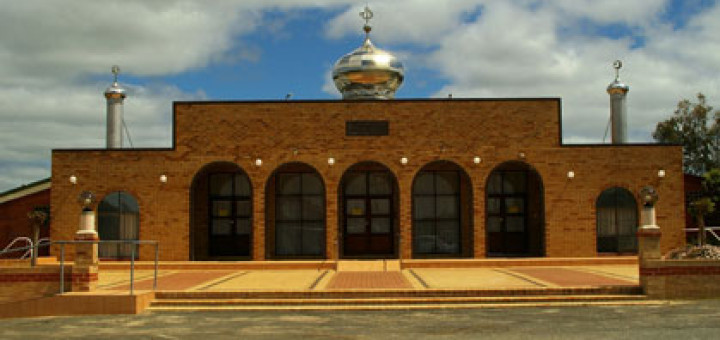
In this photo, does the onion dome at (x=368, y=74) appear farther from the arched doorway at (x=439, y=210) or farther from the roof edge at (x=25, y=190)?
the roof edge at (x=25, y=190)

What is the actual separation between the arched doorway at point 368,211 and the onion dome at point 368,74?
3.05 metres

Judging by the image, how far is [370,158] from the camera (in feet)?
75.5

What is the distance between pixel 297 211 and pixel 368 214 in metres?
2.25

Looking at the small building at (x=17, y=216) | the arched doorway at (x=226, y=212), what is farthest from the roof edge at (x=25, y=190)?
the arched doorway at (x=226, y=212)

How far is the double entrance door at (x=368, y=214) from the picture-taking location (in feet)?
80.9

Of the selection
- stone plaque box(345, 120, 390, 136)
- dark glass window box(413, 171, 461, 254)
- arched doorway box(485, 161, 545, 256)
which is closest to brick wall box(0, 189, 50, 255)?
stone plaque box(345, 120, 390, 136)

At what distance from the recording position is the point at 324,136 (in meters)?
23.1

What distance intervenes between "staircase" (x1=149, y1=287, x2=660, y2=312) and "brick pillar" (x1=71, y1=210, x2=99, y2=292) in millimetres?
1195

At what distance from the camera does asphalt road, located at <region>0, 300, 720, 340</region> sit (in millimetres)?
11070

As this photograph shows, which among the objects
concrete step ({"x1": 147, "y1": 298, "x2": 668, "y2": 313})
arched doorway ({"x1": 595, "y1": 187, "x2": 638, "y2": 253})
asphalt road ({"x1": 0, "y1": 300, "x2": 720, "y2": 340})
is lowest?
asphalt road ({"x1": 0, "y1": 300, "x2": 720, "y2": 340})

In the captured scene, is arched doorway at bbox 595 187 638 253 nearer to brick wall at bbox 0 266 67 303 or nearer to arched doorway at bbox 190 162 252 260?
arched doorway at bbox 190 162 252 260

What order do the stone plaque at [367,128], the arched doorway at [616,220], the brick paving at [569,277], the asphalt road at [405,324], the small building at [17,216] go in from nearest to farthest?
the asphalt road at [405,324]
the brick paving at [569,277]
the stone plaque at [367,128]
the arched doorway at [616,220]
the small building at [17,216]

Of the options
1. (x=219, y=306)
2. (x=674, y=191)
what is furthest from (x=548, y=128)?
(x=219, y=306)

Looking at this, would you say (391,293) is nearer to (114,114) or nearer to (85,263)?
(85,263)
